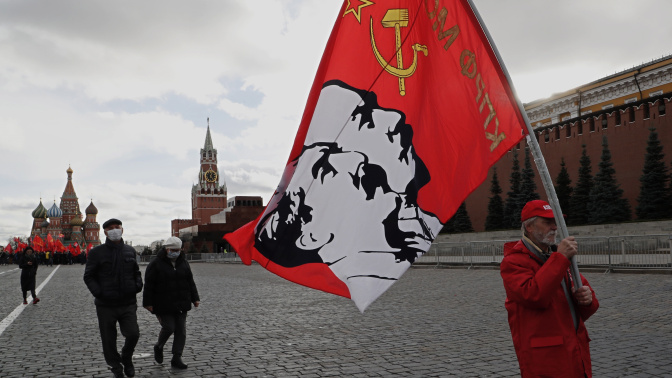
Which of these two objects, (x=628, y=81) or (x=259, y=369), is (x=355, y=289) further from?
(x=628, y=81)

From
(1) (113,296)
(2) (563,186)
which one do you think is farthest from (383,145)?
(2) (563,186)

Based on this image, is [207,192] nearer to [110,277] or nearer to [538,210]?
[110,277]

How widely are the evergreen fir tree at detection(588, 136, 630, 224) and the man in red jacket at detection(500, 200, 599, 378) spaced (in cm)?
3265

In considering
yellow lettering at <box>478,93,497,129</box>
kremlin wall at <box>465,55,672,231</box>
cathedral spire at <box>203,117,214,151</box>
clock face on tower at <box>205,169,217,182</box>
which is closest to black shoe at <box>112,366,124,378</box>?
yellow lettering at <box>478,93,497,129</box>

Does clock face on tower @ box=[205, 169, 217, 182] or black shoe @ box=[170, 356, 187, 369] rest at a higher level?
clock face on tower @ box=[205, 169, 217, 182]

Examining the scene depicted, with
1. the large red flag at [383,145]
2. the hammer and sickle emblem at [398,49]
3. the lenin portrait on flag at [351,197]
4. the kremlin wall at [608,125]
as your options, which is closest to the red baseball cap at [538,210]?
the large red flag at [383,145]

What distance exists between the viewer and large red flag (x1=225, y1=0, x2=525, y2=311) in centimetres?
340

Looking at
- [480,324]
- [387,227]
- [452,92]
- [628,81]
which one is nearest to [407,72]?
[452,92]

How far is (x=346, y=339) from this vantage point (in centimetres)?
782

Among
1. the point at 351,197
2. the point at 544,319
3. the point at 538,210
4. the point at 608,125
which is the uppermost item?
the point at 608,125

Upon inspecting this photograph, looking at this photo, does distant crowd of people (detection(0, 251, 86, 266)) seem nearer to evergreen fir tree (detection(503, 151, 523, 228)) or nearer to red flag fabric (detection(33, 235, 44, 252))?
red flag fabric (detection(33, 235, 44, 252))

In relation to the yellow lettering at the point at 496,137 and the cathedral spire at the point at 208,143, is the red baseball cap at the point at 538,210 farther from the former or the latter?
the cathedral spire at the point at 208,143

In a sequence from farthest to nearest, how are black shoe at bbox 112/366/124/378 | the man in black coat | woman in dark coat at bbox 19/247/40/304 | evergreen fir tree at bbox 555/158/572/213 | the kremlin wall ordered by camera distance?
evergreen fir tree at bbox 555/158/572/213 → the kremlin wall → woman in dark coat at bbox 19/247/40/304 → the man in black coat → black shoe at bbox 112/366/124/378

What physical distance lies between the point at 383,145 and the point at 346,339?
15.6ft
